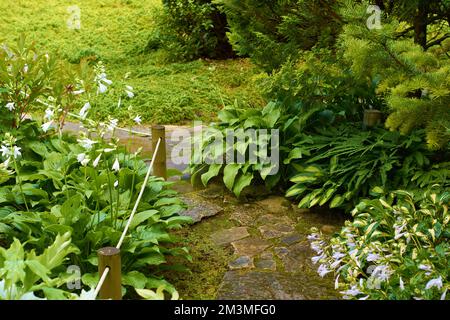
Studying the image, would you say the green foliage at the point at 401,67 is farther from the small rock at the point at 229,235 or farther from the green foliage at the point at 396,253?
the small rock at the point at 229,235

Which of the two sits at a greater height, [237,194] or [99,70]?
[99,70]

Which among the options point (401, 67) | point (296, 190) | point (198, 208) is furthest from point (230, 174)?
point (401, 67)

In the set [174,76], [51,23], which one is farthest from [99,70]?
[51,23]

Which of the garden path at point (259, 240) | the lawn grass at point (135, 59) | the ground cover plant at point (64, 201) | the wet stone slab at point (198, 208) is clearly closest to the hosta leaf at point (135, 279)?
the ground cover plant at point (64, 201)

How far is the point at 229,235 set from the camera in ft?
13.2

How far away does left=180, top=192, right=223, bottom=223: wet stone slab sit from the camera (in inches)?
168

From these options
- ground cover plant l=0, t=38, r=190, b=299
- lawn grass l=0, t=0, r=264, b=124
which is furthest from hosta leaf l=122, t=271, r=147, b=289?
lawn grass l=0, t=0, r=264, b=124

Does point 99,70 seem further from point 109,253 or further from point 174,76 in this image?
point 174,76

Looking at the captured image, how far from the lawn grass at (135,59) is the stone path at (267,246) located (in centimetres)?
130

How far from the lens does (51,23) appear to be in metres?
11.2

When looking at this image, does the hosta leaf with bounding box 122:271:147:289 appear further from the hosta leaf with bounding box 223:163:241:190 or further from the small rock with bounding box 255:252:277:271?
the hosta leaf with bounding box 223:163:241:190

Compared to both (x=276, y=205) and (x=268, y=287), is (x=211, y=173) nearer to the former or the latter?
(x=276, y=205)

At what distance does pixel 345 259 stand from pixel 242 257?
763 millimetres

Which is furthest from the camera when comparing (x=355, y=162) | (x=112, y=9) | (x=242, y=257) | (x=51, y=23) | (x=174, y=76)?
(x=112, y=9)
